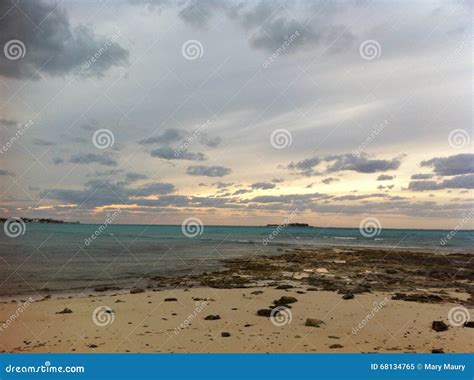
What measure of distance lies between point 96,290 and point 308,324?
35.6ft

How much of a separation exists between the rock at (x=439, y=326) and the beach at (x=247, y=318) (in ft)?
0.09

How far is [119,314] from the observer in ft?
42.4

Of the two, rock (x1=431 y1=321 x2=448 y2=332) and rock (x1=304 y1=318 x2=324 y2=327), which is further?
rock (x1=304 y1=318 x2=324 y2=327)

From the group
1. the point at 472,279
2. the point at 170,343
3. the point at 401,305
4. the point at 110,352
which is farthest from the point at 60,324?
the point at 472,279

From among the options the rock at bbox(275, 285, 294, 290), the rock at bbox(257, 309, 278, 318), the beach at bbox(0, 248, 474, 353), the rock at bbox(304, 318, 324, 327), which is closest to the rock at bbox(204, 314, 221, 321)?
the beach at bbox(0, 248, 474, 353)

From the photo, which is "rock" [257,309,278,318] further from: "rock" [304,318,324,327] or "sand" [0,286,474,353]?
"rock" [304,318,324,327]

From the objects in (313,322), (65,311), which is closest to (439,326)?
(313,322)

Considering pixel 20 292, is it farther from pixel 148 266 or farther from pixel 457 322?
pixel 457 322

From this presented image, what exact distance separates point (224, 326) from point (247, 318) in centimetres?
111

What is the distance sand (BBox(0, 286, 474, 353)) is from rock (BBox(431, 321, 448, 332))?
18 cm

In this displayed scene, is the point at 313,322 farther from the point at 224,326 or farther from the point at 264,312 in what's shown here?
the point at 224,326

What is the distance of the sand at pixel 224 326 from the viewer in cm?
985

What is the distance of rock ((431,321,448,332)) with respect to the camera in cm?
1104

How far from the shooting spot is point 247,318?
484 inches
